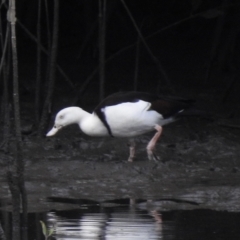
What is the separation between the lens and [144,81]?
13.2m

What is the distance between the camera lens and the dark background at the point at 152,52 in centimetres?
1225

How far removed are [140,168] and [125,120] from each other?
1.57 feet

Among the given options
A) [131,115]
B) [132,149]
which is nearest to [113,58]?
[132,149]

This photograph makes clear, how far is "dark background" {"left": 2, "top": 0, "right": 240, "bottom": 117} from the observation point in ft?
40.2

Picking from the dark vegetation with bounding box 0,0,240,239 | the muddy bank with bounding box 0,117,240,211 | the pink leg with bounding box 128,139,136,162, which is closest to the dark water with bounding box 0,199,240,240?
the muddy bank with bounding box 0,117,240,211

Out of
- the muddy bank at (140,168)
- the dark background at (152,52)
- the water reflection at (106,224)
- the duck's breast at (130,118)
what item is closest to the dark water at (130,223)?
the water reflection at (106,224)

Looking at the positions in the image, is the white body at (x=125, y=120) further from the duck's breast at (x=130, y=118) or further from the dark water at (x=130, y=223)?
the dark water at (x=130, y=223)

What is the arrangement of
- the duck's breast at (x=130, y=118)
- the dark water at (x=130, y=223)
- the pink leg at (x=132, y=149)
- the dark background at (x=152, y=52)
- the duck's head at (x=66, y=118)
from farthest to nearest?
the dark background at (x=152, y=52) < the duck's head at (x=66, y=118) < the pink leg at (x=132, y=149) < the duck's breast at (x=130, y=118) < the dark water at (x=130, y=223)

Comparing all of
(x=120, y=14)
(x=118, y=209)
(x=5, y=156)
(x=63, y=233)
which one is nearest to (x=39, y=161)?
(x=5, y=156)

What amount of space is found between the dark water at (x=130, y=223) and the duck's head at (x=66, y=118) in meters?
1.94

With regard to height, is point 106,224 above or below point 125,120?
below

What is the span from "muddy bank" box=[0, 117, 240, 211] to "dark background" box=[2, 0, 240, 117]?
91 cm

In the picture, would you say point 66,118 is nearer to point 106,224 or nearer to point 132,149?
point 132,149

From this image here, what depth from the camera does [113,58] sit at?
553 inches
